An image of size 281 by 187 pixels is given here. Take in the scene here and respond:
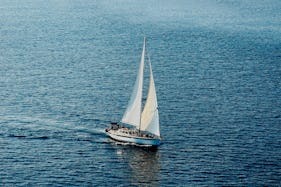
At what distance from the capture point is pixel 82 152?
150 meters

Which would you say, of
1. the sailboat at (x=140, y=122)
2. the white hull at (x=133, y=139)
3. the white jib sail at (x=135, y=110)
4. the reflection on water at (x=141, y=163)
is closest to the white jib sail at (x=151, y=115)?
the sailboat at (x=140, y=122)

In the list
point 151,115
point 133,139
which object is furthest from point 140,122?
point 133,139

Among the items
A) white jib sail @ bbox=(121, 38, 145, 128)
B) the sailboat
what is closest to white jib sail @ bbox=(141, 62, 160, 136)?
the sailboat

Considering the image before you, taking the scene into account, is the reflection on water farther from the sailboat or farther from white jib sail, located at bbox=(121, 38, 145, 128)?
white jib sail, located at bbox=(121, 38, 145, 128)

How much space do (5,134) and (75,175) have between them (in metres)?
29.4

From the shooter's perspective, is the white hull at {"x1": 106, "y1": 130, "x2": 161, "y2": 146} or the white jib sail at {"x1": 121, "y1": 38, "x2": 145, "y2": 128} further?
the white jib sail at {"x1": 121, "y1": 38, "x2": 145, "y2": 128}

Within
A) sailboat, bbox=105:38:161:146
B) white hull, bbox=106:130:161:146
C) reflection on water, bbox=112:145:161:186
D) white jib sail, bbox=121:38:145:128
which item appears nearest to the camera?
reflection on water, bbox=112:145:161:186

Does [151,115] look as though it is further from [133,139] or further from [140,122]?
[133,139]

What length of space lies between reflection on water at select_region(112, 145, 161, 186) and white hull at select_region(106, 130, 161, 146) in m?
1.67

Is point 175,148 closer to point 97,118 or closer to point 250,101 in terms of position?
point 97,118

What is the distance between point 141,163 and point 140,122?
17198 mm

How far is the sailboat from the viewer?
156488 millimetres

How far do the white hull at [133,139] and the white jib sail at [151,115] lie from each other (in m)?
4.03

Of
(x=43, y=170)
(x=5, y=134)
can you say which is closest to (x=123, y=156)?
(x=43, y=170)
